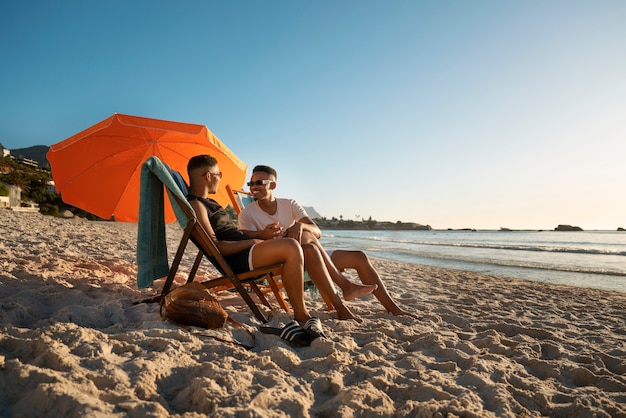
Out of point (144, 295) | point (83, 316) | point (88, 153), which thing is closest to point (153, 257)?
point (144, 295)

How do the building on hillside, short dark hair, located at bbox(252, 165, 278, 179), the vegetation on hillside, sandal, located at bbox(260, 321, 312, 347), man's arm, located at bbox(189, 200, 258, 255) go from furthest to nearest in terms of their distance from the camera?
the vegetation on hillside → the building on hillside → short dark hair, located at bbox(252, 165, 278, 179) → man's arm, located at bbox(189, 200, 258, 255) → sandal, located at bbox(260, 321, 312, 347)

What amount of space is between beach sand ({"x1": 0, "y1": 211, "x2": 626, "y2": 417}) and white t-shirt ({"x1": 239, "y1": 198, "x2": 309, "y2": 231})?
0.80 m

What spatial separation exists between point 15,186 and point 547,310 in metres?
36.2

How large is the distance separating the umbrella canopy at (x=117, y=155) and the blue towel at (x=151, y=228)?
2.54 feet

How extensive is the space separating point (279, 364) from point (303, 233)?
1.25m

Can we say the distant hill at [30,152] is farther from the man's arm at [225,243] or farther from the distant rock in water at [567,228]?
the distant rock in water at [567,228]

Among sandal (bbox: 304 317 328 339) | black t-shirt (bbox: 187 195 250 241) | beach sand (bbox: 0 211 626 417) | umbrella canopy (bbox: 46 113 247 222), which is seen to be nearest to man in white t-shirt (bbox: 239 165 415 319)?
black t-shirt (bbox: 187 195 250 241)

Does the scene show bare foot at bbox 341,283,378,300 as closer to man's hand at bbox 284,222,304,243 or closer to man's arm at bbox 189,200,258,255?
man's hand at bbox 284,222,304,243

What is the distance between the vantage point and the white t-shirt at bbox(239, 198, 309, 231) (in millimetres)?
3553

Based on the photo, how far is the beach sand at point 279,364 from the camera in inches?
58.1

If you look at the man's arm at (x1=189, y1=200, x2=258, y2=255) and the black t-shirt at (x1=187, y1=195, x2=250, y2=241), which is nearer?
the man's arm at (x1=189, y1=200, x2=258, y2=255)

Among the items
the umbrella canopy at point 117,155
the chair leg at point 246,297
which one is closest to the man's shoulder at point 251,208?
the umbrella canopy at point 117,155

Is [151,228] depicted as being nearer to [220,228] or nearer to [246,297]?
[220,228]

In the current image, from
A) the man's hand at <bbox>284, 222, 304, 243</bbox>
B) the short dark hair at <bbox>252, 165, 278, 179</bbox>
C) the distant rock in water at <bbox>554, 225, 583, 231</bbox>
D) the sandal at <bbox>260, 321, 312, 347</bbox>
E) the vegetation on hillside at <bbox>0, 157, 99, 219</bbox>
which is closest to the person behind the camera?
the sandal at <bbox>260, 321, 312, 347</bbox>
